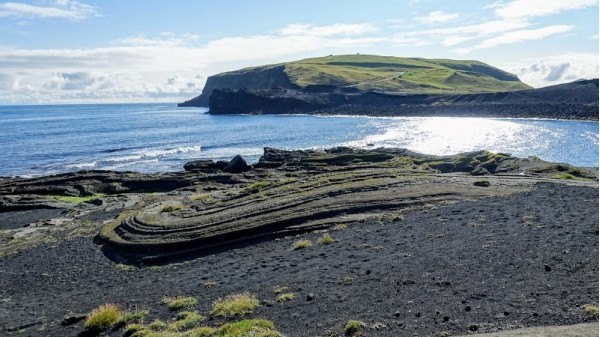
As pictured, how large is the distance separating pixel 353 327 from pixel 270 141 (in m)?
111

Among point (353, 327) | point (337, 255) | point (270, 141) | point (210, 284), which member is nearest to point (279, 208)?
point (337, 255)

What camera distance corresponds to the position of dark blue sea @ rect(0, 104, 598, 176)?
304 ft

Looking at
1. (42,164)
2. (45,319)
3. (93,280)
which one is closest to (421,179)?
(93,280)

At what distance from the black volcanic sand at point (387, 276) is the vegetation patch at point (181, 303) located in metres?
0.34

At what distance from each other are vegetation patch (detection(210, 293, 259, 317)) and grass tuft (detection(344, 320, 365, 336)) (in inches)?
165

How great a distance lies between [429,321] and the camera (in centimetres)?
1603

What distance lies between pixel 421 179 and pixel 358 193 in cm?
772

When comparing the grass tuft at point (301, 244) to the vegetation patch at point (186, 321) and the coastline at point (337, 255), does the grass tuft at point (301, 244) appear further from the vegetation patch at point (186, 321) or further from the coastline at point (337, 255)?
the vegetation patch at point (186, 321)

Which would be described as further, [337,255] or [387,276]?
[337,255]

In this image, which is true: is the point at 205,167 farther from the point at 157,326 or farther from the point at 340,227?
the point at 157,326

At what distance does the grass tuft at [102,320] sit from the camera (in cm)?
1905

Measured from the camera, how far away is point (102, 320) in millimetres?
19141

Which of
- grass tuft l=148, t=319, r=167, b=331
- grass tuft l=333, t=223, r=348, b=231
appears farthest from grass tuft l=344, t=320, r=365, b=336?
grass tuft l=333, t=223, r=348, b=231

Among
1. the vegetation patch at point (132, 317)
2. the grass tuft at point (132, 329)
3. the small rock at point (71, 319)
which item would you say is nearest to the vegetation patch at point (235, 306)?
the grass tuft at point (132, 329)
